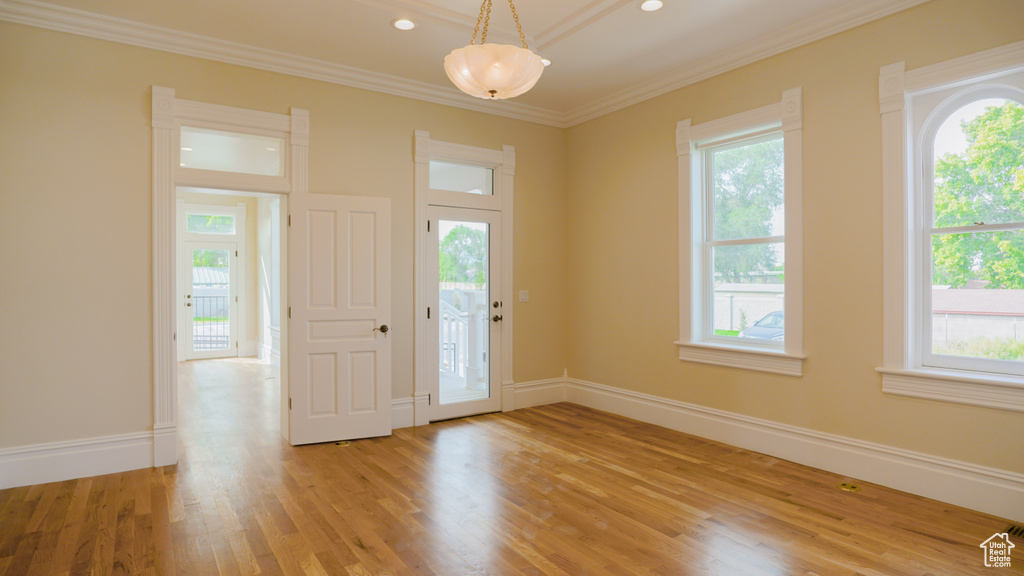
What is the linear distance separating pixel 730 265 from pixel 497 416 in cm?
258

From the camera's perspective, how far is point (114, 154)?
3.86 metres

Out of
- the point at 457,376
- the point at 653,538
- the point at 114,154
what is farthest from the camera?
the point at 457,376

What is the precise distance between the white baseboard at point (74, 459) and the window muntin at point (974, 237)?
5.31 meters

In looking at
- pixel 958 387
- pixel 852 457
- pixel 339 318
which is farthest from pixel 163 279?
pixel 958 387

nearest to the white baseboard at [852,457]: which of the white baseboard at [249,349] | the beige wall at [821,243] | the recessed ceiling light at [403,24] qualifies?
the beige wall at [821,243]

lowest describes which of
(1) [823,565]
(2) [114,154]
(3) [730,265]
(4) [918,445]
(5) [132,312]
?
(1) [823,565]

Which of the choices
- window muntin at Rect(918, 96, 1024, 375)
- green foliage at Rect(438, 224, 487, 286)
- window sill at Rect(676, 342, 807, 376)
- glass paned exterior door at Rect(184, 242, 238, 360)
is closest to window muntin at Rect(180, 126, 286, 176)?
green foliage at Rect(438, 224, 487, 286)

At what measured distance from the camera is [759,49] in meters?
4.17

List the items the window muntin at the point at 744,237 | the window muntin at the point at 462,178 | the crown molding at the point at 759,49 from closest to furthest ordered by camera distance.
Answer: the crown molding at the point at 759,49 < the window muntin at the point at 744,237 < the window muntin at the point at 462,178

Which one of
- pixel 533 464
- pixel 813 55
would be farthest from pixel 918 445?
pixel 813 55

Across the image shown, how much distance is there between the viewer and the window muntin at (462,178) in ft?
17.3

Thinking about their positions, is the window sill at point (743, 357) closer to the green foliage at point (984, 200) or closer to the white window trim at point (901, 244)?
the white window trim at point (901, 244)

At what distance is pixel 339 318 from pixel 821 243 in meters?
3.72

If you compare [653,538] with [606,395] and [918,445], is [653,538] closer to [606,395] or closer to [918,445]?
[918,445]
